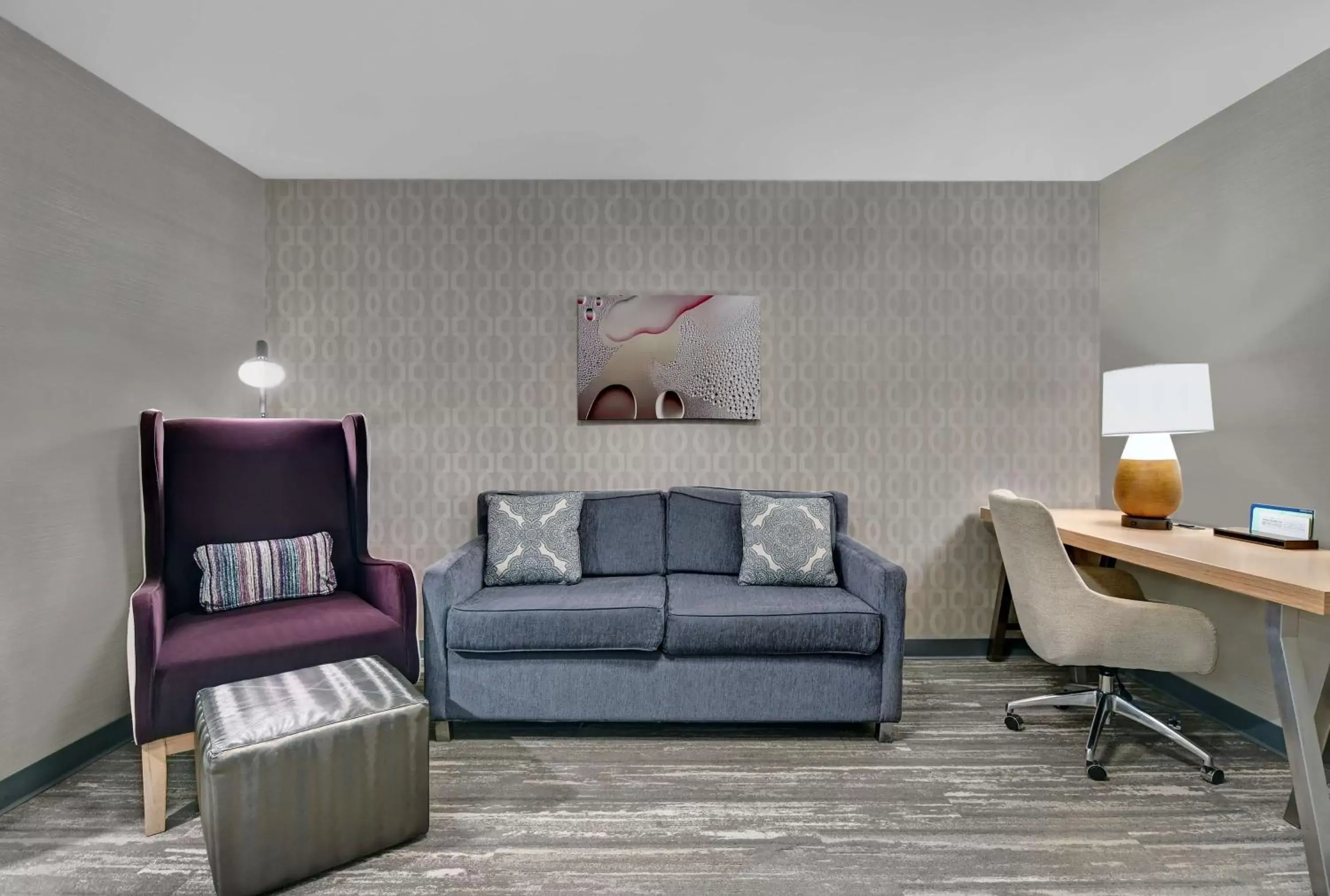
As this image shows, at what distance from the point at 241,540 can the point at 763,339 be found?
256 centimetres

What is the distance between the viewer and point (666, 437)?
11.5 feet

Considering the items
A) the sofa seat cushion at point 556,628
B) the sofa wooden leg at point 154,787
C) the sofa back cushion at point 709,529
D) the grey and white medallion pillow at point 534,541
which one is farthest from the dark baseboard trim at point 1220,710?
the sofa wooden leg at point 154,787

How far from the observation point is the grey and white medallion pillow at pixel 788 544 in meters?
2.94

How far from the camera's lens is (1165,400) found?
8.52ft

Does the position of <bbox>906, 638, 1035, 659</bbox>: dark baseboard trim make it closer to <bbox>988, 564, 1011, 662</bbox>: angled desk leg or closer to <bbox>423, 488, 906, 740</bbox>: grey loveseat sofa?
<bbox>988, 564, 1011, 662</bbox>: angled desk leg

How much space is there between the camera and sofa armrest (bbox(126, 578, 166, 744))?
196 cm

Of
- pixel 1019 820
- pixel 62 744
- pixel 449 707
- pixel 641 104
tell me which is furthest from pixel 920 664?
pixel 62 744

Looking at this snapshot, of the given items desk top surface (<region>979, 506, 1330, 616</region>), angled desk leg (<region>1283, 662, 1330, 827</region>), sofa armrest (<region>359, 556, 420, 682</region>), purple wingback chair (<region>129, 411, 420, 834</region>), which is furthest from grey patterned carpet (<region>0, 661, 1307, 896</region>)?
desk top surface (<region>979, 506, 1330, 616</region>)

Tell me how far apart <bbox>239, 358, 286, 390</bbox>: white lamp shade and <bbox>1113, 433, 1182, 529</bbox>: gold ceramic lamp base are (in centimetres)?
371

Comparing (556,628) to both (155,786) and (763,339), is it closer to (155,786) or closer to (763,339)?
(155,786)

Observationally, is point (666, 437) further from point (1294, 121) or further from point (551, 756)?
point (1294, 121)

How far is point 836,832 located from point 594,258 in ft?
9.10

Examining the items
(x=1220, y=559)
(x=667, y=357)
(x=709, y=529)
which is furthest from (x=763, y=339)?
(x=1220, y=559)

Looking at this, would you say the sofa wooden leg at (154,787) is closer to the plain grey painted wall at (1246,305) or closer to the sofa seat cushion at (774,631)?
the sofa seat cushion at (774,631)
